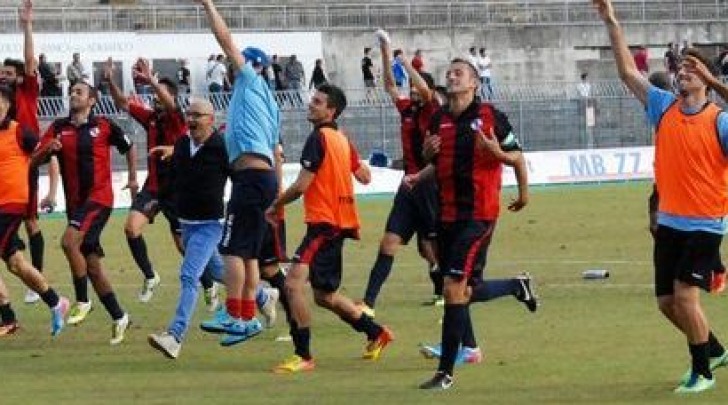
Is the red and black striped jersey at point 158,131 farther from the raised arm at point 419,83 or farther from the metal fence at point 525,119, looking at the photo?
the metal fence at point 525,119

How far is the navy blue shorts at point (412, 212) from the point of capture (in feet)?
57.4

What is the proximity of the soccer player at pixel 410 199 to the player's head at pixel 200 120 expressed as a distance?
1728mm

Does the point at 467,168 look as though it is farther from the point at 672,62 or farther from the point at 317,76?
the point at 317,76

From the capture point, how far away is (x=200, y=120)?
1529 centimetres

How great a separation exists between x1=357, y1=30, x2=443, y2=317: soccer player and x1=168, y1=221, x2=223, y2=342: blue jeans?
158 cm

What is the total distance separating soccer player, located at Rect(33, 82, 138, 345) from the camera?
16.7 meters

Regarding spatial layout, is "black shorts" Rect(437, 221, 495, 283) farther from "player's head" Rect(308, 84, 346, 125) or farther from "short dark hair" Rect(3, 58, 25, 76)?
"short dark hair" Rect(3, 58, 25, 76)

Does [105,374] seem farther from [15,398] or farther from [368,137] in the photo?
[368,137]

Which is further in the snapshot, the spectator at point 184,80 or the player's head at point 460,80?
the spectator at point 184,80

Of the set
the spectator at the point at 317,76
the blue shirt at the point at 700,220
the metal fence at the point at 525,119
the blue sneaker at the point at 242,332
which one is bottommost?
the metal fence at the point at 525,119

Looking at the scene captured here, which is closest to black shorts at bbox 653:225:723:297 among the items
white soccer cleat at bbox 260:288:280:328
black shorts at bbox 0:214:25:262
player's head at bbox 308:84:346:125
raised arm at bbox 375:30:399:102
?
player's head at bbox 308:84:346:125

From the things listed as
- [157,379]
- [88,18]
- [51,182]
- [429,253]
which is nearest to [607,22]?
[157,379]

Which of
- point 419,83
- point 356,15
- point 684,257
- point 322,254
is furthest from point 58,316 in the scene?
point 356,15

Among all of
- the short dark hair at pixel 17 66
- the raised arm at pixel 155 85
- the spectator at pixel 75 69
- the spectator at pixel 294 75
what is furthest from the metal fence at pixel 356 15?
the raised arm at pixel 155 85
